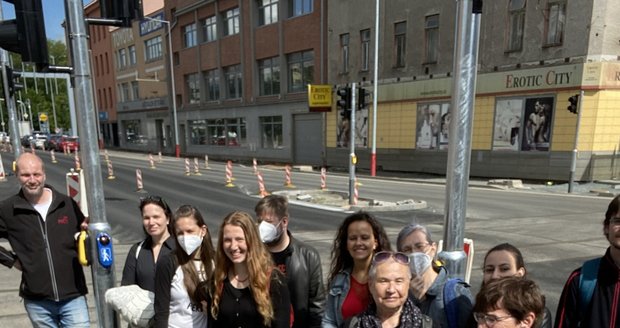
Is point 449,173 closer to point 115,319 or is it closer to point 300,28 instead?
point 115,319

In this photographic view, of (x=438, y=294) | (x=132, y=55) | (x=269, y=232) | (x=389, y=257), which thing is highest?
(x=132, y=55)

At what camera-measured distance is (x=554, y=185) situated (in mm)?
17047

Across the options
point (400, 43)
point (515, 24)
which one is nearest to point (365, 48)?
point (400, 43)

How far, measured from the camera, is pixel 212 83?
38000mm

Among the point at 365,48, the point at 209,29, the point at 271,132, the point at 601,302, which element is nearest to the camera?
the point at 601,302

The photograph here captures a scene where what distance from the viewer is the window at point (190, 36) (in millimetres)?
38938

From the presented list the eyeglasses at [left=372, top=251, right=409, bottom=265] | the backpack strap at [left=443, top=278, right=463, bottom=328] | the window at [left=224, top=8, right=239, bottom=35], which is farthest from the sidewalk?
the window at [left=224, top=8, right=239, bottom=35]

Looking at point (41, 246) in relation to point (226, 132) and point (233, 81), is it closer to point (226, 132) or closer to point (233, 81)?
point (233, 81)

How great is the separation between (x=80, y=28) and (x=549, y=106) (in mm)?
19094

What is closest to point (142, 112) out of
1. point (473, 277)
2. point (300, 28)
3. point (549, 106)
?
point (300, 28)

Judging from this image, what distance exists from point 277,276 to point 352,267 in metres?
0.56

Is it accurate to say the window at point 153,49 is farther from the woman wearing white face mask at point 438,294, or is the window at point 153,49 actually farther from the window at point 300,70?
the woman wearing white face mask at point 438,294

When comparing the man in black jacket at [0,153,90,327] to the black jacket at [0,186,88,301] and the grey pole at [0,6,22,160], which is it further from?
the grey pole at [0,6,22,160]

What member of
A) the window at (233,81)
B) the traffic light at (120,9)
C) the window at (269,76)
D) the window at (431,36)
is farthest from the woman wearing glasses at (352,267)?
the window at (233,81)
